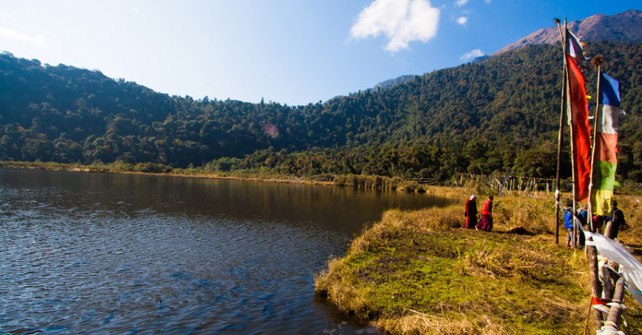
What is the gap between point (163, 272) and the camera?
15945mm

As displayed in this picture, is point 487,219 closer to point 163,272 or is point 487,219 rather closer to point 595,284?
point 595,284

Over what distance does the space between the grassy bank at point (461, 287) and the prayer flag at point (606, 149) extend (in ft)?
12.2

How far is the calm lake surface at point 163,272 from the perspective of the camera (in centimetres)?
1109

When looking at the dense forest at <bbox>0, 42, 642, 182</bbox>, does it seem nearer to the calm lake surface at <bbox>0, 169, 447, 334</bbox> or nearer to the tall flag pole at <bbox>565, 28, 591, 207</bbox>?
the calm lake surface at <bbox>0, 169, 447, 334</bbox>

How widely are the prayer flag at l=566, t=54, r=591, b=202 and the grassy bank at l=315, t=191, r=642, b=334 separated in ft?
12.0

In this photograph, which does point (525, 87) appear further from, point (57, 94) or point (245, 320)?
point (57, 94)

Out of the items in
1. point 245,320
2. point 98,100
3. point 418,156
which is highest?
point 98,100

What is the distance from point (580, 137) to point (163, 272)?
50.1 feet

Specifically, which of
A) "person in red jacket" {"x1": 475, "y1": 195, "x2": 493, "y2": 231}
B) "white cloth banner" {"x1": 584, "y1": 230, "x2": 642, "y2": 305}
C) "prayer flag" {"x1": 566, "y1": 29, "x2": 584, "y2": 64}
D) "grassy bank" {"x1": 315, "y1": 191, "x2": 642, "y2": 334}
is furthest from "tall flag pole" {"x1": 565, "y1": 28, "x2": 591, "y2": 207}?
"person in red jacket" {"x1": 475, "y1": 195, "x2": 493, "y2": 231}

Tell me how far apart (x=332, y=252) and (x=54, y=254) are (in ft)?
44.2

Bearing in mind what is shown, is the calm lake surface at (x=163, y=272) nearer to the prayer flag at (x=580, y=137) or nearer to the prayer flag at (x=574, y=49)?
the prayer flag at (x=580, y=137)

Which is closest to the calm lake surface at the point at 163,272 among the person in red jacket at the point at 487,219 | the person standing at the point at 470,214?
the person standing at the point at 470,214

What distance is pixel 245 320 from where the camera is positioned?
11406 mm

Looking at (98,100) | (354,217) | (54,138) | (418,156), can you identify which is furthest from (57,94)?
(354,217)
